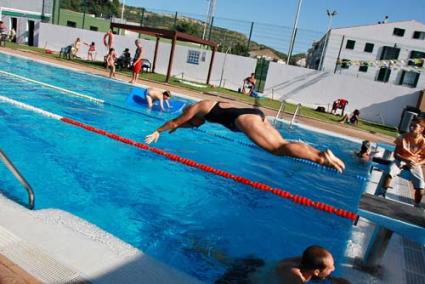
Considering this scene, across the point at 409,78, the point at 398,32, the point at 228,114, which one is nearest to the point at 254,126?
the point at 228,114

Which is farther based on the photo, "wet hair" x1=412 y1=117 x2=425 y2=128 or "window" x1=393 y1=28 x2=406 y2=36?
"window" x1=393 y1=28 x2=406 y2=36

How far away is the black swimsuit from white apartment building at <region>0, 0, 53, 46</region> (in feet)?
105

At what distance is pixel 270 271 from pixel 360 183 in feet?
18.2

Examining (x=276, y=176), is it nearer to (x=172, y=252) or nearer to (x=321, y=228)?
(x=321, y=228)

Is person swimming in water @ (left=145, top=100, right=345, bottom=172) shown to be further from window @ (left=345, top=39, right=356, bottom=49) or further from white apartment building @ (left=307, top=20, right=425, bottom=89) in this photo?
window @ (left=345, top=39, right=356, bottom=49)

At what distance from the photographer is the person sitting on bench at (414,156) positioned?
234 inches

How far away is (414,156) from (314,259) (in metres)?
3.90

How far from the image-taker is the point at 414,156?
6137mm

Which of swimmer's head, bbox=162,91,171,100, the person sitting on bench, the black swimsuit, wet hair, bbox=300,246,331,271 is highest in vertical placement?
the black swimsuit

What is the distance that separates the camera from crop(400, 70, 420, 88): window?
45875 millimetres

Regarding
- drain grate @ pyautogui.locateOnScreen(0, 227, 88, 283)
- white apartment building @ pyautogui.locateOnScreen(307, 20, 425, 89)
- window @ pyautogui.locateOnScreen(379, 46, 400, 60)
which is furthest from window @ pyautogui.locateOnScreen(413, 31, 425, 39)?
drain grate @ pyautogui.locateOnScreen(0, 227, 88, 283)

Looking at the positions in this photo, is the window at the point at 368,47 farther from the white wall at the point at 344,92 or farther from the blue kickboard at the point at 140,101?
the blue kickboard at the point at 140,101

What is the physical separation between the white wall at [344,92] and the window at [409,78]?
2910 cm

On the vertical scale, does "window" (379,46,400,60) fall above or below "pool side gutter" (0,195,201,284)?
above
